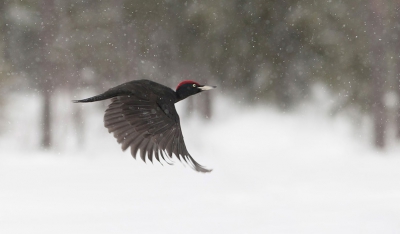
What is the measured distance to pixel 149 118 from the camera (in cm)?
354

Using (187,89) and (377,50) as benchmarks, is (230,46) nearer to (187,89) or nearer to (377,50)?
(377,50)

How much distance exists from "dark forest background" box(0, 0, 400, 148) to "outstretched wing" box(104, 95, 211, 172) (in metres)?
9.84

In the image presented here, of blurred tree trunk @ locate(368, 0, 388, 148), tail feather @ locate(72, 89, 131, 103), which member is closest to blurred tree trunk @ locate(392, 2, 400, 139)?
blurred tree trunk @ locate(368, 0, 388, 148)

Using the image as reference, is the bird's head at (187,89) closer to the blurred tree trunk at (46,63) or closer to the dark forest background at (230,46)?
the dark forest background at (230,46)

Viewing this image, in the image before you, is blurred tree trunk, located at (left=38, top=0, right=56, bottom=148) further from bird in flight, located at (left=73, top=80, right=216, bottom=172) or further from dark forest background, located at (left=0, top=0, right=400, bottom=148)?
bird in flight, located at (left=73, top=80, right=216, bottom=172)

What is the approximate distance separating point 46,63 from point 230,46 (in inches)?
167

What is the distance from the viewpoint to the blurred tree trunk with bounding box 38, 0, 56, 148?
553 inches

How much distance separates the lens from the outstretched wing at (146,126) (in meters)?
3.50

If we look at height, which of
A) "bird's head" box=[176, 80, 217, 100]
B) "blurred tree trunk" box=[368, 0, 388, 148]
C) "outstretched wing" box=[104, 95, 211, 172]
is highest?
"blurred tree trunk" box=[368, 0, 388, 148]

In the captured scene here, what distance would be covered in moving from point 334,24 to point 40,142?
743 centimetres

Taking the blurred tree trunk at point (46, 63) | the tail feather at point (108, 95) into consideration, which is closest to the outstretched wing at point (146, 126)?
the tail feather at point (108, 95)

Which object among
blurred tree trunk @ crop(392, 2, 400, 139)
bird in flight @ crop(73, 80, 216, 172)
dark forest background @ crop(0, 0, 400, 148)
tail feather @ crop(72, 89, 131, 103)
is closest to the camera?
tail feather @ crop(72, 89, 131, 103)

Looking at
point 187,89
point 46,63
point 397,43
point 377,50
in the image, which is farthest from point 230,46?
point 187,89

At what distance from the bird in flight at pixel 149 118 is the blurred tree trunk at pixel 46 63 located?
11008 mm
